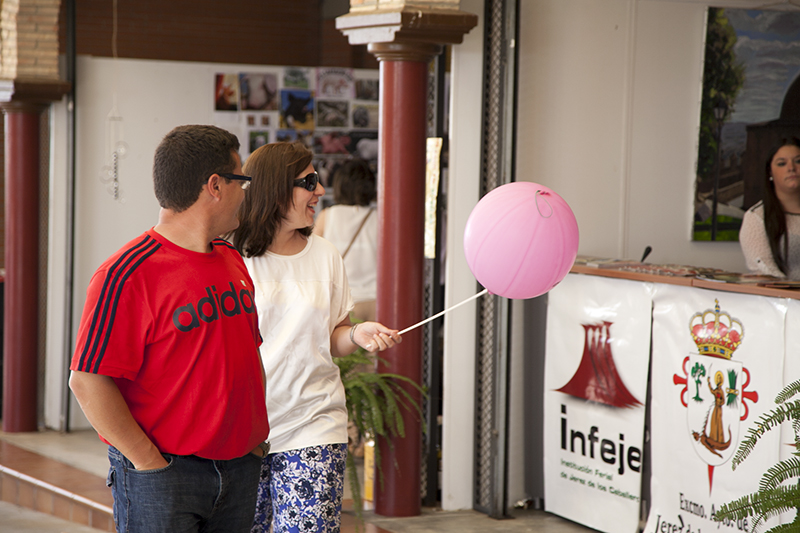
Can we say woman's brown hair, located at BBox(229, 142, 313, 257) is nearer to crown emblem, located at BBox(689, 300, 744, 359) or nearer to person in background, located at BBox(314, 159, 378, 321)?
crown emblem, located at BBox(689, 300, 744, 359)

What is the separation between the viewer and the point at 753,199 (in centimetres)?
495

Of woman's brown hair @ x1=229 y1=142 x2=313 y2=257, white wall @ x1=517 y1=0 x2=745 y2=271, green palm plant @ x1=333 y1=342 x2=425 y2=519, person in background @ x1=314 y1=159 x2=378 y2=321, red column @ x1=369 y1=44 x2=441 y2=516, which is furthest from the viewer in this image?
person in background @ x1=314 y1=159 x2=378 y2=321

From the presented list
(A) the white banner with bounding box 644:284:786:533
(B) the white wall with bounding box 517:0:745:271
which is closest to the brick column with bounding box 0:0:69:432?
(B) the white wall with bounding box 517:0:745:271

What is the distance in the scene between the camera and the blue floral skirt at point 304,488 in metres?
2.54

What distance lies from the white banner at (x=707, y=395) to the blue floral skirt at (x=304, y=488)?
1.66 m

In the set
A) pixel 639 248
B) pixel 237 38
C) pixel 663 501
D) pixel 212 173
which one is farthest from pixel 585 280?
pixel 237 38

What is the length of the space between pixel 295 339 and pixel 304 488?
0.44 metres

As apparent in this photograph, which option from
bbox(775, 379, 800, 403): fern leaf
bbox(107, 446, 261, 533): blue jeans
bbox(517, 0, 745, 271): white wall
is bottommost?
bbox(107, 446, 261, 533): blue jeans

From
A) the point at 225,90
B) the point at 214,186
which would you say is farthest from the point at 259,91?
the point at 214,186

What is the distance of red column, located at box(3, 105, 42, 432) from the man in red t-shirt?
14.3 ft

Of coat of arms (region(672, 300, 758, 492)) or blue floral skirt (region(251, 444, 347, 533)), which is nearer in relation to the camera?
blue floral skirt (region(251, 444, 347, 533))

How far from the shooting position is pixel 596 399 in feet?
13.1

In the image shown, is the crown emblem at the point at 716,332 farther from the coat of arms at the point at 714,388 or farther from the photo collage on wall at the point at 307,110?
the photo collage on wall at the point at 307,110

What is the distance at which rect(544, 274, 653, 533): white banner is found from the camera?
3826 millimetres
